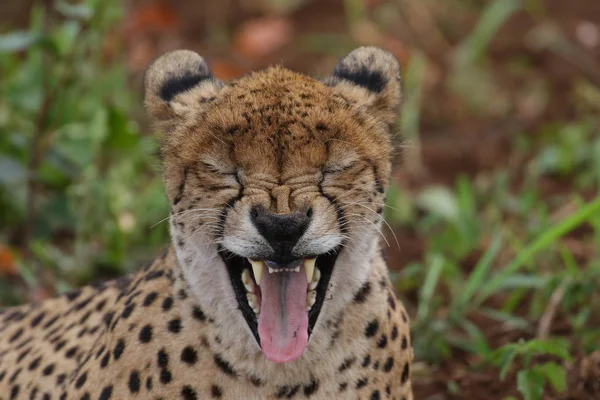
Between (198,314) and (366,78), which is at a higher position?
(366,78)

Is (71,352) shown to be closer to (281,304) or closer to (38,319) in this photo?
(38,319)

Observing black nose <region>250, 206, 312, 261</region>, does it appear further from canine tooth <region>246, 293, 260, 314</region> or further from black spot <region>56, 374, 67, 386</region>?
black spot <region>56, 374, 67, 386</region>

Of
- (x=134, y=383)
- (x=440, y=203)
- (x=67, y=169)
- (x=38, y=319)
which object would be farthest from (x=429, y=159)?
(x=134, y=383)

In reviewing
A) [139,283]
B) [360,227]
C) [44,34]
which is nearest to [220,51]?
[44,34]

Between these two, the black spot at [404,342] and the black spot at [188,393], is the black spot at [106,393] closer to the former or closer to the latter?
the black spot at [188,393]

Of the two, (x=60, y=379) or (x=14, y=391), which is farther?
(x=14, y=391)

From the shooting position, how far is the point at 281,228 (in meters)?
2.85

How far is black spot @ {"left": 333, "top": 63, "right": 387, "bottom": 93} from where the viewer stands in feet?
11.2

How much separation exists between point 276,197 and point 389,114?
608 millimetres

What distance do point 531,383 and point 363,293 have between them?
0.91 metres

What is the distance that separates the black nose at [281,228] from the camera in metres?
2.86

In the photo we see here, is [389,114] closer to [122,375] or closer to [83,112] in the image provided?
[122,375]

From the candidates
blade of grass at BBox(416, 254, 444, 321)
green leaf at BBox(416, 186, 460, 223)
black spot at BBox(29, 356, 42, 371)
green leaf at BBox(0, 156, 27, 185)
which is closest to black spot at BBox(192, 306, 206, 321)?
black spot at BBox(29, 356, 42, 371)

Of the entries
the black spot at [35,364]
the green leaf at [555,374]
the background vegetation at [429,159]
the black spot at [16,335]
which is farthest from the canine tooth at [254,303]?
the black spot at [16,335]
